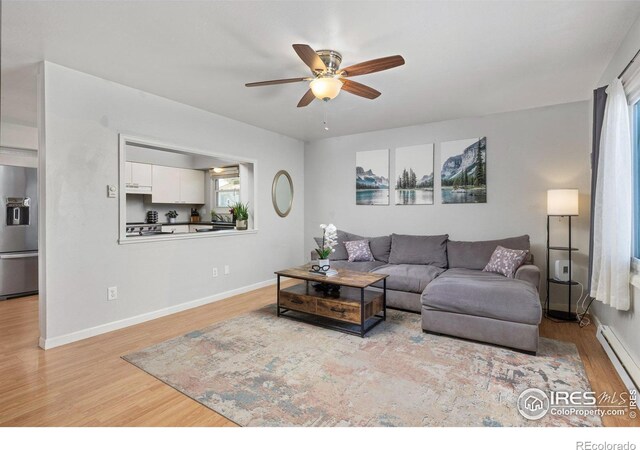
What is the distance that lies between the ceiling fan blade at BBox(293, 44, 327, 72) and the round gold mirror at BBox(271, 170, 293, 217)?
3.13 metres

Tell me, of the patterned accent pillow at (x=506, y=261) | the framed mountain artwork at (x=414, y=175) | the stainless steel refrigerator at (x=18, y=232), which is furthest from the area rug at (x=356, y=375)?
the stainless steel refrigerator at (x=18, y=232)

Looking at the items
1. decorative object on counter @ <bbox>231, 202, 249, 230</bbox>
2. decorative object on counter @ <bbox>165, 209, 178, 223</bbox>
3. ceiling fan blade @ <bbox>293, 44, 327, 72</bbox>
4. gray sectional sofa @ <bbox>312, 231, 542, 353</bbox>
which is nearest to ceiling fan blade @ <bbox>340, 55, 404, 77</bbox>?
ceiling fan blade @ <bbox>293, 44, 327, 72</bbox>

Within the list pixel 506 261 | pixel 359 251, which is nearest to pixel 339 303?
pixel 359 251

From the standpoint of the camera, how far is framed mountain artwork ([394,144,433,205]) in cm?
508

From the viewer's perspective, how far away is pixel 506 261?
12.8 feet

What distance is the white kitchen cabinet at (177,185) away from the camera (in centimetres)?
652

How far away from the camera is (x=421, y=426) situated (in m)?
2.03

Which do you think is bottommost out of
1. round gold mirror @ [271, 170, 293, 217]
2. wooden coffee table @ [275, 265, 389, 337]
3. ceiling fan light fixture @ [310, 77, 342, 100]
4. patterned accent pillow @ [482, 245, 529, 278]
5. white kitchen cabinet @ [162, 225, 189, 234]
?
wooden coffee table @ [275, 265, 389, 337]

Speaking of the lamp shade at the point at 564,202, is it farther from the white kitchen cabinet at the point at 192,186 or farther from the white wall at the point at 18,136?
the white wall at the point at 18,136

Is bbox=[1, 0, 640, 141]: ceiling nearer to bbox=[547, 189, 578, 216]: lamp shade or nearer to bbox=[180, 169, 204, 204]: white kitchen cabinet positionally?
bbox=[547, 189, 578, 216]: lamp shade

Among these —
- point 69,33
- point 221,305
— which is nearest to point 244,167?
point 221,305

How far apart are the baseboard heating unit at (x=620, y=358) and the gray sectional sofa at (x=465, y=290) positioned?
529 mm

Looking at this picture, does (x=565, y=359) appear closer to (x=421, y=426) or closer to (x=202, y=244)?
(x=421, y=426)

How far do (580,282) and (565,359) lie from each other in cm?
168
